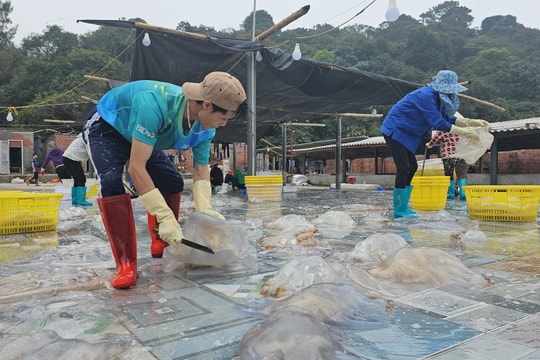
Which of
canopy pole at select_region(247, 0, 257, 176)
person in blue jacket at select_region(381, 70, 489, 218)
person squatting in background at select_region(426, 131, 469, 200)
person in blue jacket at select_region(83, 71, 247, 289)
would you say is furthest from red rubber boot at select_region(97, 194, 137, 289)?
canopy pole at select_region(247, 0, 257, 176)

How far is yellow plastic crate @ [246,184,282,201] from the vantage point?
313 inches

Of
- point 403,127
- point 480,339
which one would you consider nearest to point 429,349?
point 480,339

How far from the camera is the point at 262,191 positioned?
7.98 metres

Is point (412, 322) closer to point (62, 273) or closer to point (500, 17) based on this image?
point (62, 273)

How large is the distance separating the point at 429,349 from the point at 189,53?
287 inches

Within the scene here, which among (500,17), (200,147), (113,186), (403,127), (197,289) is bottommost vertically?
(197,289)

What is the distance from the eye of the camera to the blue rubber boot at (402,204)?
4922mm

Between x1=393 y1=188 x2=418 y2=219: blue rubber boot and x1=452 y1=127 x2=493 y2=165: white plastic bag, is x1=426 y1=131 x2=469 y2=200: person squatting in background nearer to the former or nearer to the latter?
x1=452 y1=127 x2=493 y2=165: white plastic bag

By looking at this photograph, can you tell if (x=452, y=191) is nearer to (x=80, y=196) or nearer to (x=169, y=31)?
(x=169, y=31)

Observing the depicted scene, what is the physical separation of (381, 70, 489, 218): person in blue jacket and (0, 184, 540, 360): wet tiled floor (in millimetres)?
1866

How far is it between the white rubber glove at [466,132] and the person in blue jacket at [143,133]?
3186 millimetres

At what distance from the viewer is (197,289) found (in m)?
2.05

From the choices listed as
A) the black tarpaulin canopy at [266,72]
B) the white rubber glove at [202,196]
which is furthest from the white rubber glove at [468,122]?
the black tarpaulin canopy at [266,72]

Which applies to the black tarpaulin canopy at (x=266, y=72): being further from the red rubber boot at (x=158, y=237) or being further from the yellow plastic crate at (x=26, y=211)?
the red rubber boot at (x=158, y=237)
